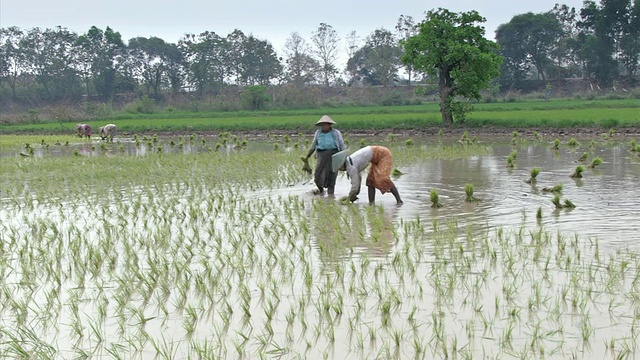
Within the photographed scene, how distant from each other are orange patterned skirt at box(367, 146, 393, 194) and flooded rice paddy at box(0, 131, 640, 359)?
0.26 m

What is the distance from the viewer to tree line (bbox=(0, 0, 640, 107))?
47.4 meters

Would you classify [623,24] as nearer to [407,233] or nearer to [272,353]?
[407,233]

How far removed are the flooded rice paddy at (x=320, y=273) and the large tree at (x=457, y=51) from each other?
36.7ft

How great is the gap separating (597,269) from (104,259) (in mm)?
3810

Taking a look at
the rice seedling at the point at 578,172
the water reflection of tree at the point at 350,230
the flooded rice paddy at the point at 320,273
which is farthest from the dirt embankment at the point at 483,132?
the water reflection of tree at the point at 350,230

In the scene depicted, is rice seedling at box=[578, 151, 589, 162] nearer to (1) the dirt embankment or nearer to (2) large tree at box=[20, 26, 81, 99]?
(1) the dirt embankment

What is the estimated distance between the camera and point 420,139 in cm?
2045

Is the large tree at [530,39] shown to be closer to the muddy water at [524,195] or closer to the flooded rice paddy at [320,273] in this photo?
the muddy water at [524,195]

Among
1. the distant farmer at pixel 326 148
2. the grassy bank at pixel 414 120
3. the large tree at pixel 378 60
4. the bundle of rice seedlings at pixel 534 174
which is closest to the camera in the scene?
the distant farmer at pixel 326 148

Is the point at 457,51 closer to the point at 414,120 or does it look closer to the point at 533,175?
the point at 414,120

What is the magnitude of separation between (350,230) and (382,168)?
1.54 metres

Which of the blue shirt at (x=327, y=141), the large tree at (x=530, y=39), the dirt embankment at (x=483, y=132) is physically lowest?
the dirt embankment at (x=483, y=132)

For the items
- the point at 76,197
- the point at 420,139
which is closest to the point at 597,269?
the point at 76,197

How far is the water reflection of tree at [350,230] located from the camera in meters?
6.00
